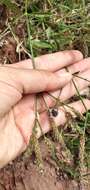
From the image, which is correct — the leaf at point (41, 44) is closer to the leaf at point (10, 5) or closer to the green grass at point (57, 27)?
the green grass at point (57, 27)

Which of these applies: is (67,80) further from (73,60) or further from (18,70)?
(18,70)

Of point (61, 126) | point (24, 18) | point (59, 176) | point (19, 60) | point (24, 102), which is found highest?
point (24, 18)

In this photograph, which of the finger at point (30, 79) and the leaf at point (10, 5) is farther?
the leaf at point (10, 5)

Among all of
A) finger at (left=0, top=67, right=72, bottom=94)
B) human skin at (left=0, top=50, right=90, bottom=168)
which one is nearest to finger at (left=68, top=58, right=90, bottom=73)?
human skin at (left=0, top=50, right=90, bottom=168)

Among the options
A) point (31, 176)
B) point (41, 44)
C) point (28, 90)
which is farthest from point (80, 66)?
point (31, 176)

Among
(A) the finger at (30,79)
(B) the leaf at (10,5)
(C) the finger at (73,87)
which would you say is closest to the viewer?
(A) the finger at (30,79)

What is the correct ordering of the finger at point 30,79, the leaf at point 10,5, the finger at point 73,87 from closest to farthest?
the finger at point 30,79 < the leaf at point 10,5 < the finger at point 73,87

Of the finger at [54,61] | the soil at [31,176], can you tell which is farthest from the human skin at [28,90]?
the soil at [31,176]

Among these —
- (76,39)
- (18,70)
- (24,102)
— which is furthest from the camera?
(76,39)

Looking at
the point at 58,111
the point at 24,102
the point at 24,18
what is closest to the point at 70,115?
the point at 58,111
